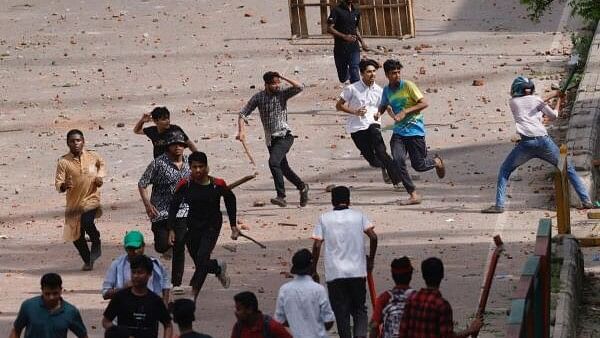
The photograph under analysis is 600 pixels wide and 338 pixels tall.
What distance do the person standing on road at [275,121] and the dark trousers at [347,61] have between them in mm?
5087

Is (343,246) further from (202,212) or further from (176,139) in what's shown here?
(176,139)

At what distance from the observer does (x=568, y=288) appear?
13.0 meters

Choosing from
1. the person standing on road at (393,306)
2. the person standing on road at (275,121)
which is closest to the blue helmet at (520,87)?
the person standing on road at (275,121)

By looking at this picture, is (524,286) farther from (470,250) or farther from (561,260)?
(470,250)

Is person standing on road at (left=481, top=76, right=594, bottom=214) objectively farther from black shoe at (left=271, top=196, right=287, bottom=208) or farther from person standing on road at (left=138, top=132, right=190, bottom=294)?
person standing on road at (left=138, top=132, right=190, bottom=294)

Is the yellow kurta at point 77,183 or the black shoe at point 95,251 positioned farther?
the black shoe at point 95,251

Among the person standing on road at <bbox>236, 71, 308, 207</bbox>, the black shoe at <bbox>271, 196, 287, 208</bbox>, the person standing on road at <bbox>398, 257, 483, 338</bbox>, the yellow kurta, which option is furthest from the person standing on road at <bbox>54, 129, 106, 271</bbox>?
the person standing on road at <bbox>398, 257, 483, 338</bbox>

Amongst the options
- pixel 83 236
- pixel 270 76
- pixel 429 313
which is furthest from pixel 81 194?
pixel 429 313

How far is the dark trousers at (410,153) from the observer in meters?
16.9

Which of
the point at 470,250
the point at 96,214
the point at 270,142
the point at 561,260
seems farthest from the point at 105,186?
the point at 561,260

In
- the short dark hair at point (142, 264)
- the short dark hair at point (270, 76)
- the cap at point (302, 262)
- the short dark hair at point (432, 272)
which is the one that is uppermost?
the short dark hair at point (270, 76)

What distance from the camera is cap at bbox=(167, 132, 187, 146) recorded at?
13633 mm

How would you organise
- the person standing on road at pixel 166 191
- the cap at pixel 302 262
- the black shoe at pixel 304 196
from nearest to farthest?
the cap at pixel 302 262 < the person standing on road at pixel 166 191 < the black shoe at pixel 304 196

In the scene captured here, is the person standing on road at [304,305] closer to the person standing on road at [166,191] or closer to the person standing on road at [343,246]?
the person standing on road at [343,246]
